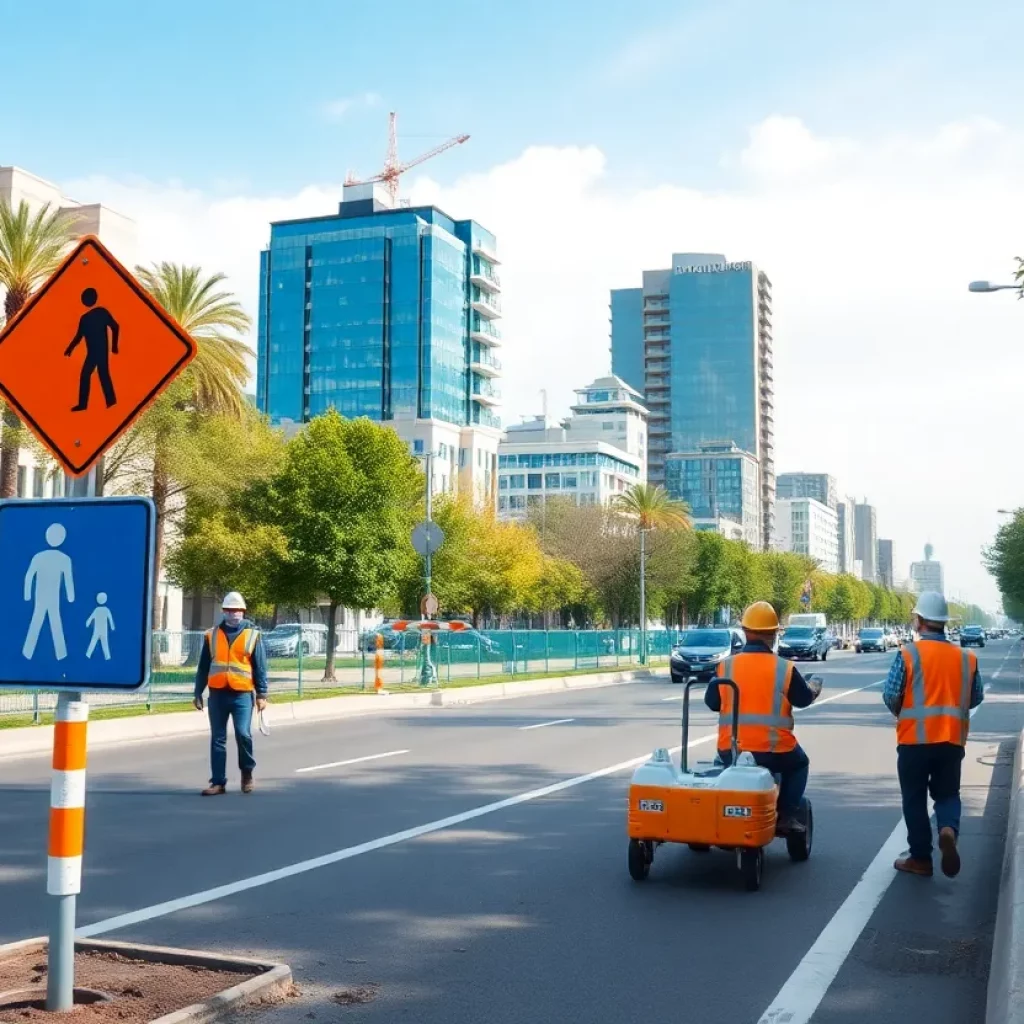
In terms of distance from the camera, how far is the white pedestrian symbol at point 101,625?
4707mm

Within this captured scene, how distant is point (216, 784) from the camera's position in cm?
1223

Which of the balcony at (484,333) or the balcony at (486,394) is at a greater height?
the balcony at (484,333)

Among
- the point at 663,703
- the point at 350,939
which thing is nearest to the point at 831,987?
the point at 350,939

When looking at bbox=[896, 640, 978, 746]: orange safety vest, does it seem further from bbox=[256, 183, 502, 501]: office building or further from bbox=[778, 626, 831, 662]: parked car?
bbox=[256, 183, 502, 501]: office building

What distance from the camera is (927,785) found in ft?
27.5

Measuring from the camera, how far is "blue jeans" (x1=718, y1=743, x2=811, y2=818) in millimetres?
8430

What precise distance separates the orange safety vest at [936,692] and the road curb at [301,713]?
12066 millimetres

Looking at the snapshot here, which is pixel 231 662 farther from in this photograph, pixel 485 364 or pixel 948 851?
pixel 485 364

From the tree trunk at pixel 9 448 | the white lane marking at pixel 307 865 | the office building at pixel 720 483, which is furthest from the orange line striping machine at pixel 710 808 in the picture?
A: the office building at pixel 720 483

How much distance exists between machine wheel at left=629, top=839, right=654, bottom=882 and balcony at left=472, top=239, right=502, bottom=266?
403 ft

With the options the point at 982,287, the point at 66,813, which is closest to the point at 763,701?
the point at 66,813

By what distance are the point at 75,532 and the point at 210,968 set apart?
7.40 ft

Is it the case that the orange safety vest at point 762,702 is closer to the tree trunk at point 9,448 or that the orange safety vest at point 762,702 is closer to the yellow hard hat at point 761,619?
the yellow hard hat at point 761,619

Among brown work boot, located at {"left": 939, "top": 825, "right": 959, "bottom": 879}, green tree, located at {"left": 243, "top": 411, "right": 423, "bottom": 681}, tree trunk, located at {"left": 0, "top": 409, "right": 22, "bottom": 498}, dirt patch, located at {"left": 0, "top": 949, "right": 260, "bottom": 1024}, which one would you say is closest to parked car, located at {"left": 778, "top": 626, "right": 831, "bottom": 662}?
green tree, located at {"left": 243, "top": 411, "right": 423, "bottom": 681}
